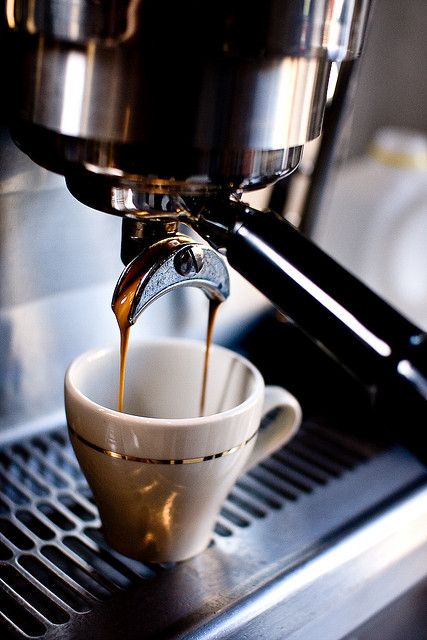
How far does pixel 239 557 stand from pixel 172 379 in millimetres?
99

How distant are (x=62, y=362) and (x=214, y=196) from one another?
0.67 ft

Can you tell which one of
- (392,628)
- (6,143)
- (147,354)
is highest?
(6,143)

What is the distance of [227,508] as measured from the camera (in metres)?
0.48

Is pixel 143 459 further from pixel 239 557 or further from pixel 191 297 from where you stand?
pixel 191 297

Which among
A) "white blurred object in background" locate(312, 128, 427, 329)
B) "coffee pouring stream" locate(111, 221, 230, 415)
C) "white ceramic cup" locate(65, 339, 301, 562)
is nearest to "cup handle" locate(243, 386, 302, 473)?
"white ceramic cup" locate(65, 339, 301, 562)

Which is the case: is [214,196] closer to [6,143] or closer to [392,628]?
[6,143]

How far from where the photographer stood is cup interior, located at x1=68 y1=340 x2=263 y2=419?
0.44m

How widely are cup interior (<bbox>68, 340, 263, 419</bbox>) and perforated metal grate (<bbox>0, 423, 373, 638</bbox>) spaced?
58 millimetres

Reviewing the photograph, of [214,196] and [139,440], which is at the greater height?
[214,196]

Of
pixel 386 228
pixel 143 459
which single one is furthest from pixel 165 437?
pixel 386 228

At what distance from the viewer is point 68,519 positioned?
1.47 ft

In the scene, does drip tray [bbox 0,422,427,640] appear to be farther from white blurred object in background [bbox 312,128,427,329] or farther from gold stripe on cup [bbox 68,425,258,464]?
white blurred object in background [bbox 312,128,427,329]

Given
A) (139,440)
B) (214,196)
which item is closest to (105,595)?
(139,440)

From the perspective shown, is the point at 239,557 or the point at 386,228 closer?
the point at 239,557
